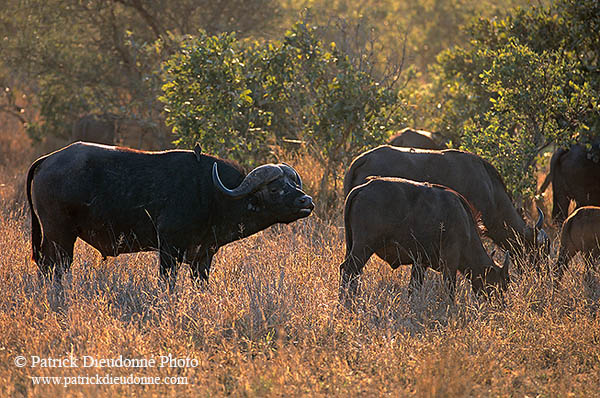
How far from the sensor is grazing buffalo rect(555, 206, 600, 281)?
7.09 metres

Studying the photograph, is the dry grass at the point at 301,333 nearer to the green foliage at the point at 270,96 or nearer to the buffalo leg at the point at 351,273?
the buffalo leg at the point at 351,273

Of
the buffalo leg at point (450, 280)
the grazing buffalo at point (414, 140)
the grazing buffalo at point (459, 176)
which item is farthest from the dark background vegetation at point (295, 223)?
the grazing buffalo at point (459, 176)

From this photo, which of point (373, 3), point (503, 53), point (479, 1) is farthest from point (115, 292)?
point (373, 3)

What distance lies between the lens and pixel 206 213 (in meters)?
6.42

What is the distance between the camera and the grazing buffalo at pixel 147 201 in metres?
6.26

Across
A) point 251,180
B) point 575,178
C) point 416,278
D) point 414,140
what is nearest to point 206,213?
point 251,180

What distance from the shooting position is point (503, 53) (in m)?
9.16

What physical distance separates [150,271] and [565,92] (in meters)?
5.74

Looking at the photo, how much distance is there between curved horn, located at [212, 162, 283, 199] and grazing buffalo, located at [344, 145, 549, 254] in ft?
5.91

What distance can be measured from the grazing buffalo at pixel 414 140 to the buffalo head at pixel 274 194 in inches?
219

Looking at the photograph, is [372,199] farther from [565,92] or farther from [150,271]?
[565,92]

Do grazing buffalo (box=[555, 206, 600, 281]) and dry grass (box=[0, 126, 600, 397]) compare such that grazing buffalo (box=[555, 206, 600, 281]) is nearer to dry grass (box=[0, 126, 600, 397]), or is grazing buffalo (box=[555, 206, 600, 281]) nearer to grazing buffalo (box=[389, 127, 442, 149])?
dry grass (box=[0, 126, 600, 397])

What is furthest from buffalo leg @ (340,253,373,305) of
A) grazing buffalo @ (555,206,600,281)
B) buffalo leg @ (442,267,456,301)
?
grazing buffalo @ (555,206,600,281)

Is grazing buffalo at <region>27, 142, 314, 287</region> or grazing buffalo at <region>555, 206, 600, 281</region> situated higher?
grazing buffalo at <region>27, 142, 314, 287</region>
